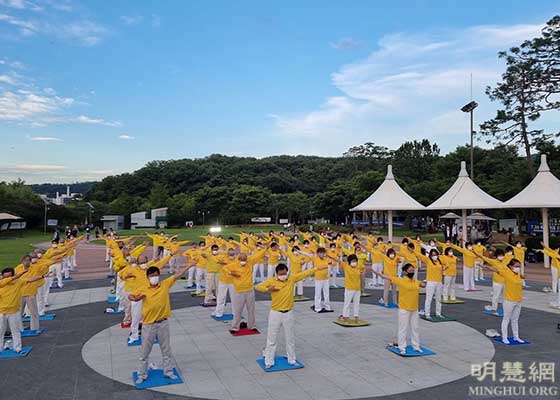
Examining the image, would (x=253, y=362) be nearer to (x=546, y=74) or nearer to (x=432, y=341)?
(x=432, y=341)

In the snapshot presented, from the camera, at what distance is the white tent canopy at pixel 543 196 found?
2252cm

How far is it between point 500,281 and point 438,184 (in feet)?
119

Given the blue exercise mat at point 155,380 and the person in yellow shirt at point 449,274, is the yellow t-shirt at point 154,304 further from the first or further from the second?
the person in yellow shirt at point 449,274

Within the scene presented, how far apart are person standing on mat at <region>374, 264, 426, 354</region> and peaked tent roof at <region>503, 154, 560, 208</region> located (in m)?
17.3

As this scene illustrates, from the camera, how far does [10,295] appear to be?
8758 mm

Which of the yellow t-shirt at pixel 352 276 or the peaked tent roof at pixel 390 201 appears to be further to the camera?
the peaked tent roof at pixel 390 201

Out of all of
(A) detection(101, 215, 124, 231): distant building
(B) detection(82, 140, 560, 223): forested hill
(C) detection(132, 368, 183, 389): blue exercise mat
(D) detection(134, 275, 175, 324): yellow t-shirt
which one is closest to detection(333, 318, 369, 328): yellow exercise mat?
(C) detection(132, 368, 183, 389): blue exercise mat

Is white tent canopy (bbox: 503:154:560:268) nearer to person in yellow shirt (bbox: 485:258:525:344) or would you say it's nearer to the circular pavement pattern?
the circular pavement pattern

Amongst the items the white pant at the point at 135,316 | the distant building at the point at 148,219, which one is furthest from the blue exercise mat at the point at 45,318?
the distant building at the point at 148,219

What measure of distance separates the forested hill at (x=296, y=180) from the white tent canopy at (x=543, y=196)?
343 inches

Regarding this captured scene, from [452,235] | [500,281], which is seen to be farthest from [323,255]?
[452,235]

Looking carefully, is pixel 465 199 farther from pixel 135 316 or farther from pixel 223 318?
pixel 135 316

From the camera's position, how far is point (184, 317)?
1234 centimetres

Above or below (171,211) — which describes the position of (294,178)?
above
